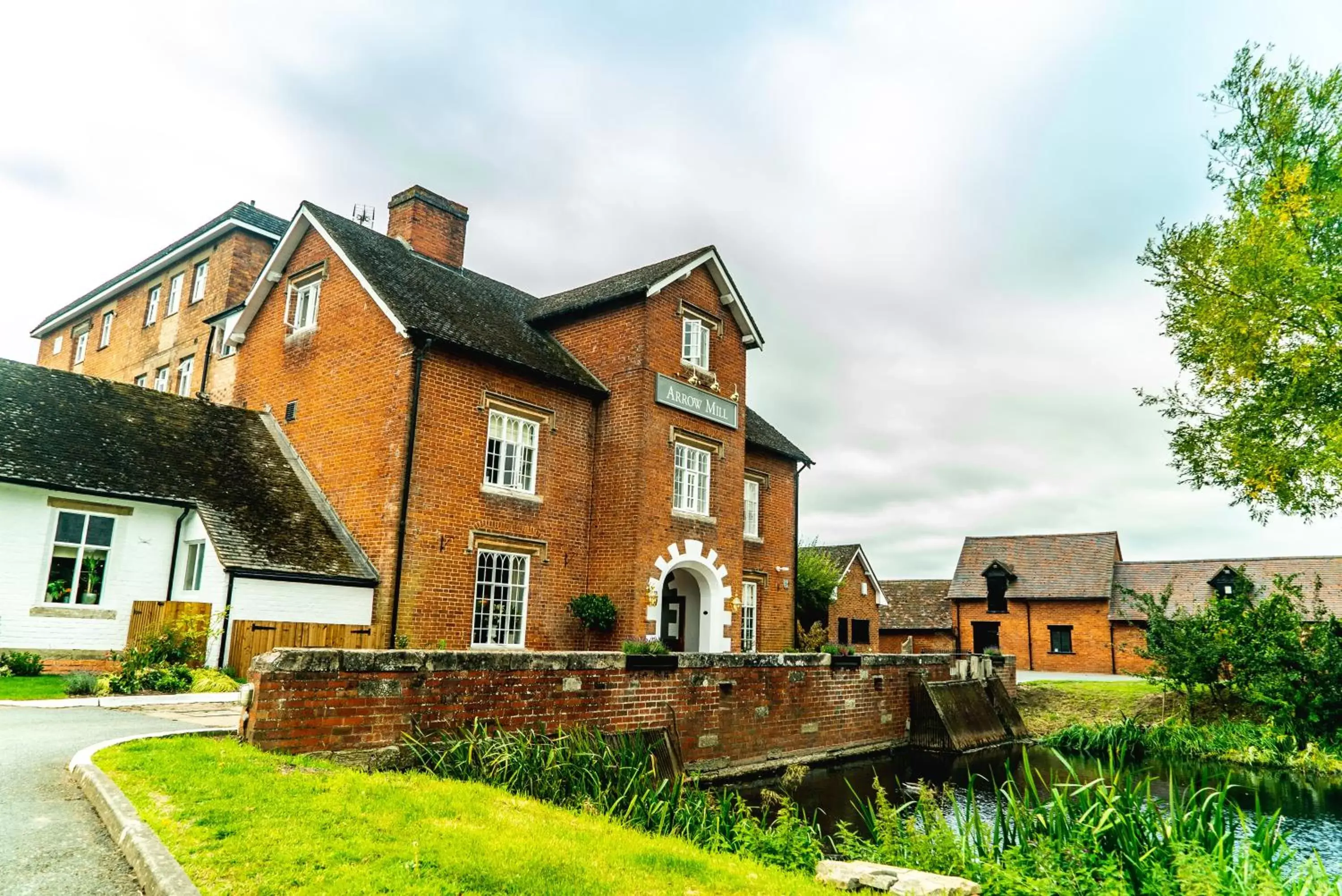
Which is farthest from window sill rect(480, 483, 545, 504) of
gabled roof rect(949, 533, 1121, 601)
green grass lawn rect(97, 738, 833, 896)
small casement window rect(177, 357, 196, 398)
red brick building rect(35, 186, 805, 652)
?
gabled roof rect(949, 533, 1121, 601)

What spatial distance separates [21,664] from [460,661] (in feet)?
30.4

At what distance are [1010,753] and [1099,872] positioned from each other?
15.7 meters

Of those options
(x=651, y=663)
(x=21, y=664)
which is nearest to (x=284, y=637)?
(x=21, y=664)

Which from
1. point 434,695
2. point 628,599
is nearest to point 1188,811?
point 434,695

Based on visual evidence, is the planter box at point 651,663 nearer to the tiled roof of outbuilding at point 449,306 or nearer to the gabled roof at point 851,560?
the tiled roof of outbuilding at point 449,306

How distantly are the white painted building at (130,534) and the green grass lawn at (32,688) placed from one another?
111 centimetres

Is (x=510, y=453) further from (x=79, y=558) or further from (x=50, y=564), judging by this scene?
(x=50, y=564)

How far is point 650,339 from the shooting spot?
64.8ft

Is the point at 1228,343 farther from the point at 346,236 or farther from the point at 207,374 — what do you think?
the point at 207,374

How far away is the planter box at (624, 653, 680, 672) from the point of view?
42.1ft

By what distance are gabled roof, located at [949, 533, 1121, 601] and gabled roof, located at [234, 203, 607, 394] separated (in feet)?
96.5

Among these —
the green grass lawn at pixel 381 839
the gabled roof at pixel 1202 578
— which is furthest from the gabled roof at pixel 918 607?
the green grass lawn at pixel 381 839

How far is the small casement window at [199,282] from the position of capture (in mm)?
29156

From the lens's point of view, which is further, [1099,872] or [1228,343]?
[1228,343]
